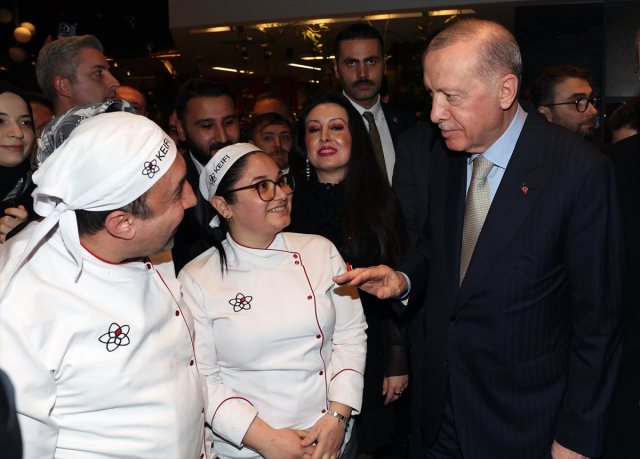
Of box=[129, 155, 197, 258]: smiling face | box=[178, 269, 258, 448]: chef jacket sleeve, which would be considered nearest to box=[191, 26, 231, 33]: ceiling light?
box=[178, 269, 258, 448]: chef jacket sleeve

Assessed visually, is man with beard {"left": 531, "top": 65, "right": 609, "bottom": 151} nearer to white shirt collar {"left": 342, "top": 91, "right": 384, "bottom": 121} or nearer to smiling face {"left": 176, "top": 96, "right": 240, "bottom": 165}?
white shirt collar {"left": 342, "top": 91, "right": 384, "bottom": 121}

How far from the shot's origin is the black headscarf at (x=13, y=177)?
220cm

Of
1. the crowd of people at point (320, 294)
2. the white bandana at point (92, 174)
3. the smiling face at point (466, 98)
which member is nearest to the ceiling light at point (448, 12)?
the crowd of people at point (320, 294)

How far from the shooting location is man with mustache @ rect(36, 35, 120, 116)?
111 inches

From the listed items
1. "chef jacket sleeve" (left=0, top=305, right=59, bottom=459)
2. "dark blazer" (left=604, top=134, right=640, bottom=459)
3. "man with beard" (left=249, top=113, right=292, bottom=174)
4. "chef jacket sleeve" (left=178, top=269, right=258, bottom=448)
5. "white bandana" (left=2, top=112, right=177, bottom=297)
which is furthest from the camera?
"man with beard" (left=249, top=113, right=292, bottom=174)

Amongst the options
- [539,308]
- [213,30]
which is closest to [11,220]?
[539,308]

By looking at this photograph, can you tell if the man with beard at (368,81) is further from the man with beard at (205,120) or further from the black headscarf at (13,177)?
the black headscarf at (13,177)

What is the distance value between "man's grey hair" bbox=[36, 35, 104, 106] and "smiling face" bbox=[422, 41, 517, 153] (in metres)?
2.03

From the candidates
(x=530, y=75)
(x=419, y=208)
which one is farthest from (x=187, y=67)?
(x=419, y=208)

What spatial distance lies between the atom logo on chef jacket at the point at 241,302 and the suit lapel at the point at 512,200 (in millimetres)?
756

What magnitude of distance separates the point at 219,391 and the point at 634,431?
1.35m

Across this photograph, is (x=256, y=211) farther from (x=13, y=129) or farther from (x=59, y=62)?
(x=59, y=62)

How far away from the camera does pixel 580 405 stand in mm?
1563

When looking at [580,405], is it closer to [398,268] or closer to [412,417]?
[398,268]
